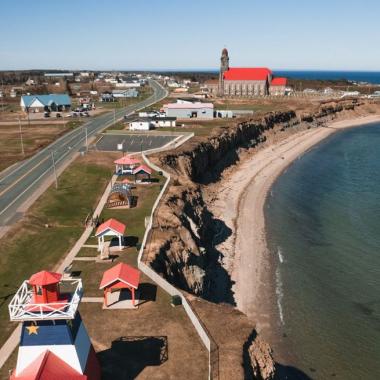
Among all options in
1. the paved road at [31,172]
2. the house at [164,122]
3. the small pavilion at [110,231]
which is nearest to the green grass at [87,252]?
the small pavilion at [110,231]

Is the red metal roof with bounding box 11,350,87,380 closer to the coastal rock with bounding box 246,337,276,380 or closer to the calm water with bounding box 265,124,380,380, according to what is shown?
the coastal rock with bounding box 246,337,276,380

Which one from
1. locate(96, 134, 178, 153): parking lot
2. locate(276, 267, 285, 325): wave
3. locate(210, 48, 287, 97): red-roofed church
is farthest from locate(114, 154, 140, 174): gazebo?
locate(210, 48, 287, 97): red-roofed church

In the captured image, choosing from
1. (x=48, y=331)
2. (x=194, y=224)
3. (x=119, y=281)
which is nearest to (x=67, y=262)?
(x=119, y=281)

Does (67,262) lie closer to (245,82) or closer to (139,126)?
(139,126)

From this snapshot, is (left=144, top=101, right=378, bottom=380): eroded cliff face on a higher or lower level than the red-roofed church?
lower

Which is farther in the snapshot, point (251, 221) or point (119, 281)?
point (251, 221)

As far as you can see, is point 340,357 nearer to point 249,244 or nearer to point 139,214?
point 249,244

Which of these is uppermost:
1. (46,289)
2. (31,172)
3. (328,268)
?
(46,289)

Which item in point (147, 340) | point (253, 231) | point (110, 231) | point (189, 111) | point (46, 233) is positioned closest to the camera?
point (147, 340)
